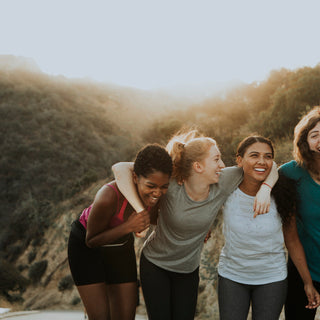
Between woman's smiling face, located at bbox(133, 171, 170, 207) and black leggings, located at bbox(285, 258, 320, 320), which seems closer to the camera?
woman's smiling face, located at bbox(133, 171, 170, 207)

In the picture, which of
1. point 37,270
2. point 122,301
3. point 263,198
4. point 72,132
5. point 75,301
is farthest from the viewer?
point 72,132

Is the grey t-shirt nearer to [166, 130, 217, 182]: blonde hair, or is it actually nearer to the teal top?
[166, 130, 217, 182]: blonde hair

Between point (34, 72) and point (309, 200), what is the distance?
4502 centimetres

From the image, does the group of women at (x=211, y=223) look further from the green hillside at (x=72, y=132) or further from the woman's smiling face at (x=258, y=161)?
the green hillside at (x=72, y=132)

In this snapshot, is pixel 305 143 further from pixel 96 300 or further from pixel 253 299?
pixel 96 300

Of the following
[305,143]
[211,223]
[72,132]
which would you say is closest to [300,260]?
[211,223]

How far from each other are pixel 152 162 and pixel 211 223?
695 mm

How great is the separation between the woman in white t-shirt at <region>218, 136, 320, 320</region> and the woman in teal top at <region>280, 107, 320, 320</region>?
0.32 ft

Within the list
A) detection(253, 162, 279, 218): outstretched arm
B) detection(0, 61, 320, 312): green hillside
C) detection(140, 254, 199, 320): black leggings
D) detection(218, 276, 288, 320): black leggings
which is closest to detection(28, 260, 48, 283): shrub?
detection(0, 61, 320, 312): green hillside

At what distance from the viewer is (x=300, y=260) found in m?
2.49

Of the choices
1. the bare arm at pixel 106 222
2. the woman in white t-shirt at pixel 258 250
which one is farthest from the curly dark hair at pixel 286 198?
the bare arm at pixel 106 222

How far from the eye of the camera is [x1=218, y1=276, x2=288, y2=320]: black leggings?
237 centimetres

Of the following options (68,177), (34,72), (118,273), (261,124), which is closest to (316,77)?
(261,124)

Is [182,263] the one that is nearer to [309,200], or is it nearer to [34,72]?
[309,200]
